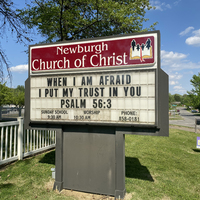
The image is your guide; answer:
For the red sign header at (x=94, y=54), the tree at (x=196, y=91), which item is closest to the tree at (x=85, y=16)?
the red sign header at (x=94, y=54)

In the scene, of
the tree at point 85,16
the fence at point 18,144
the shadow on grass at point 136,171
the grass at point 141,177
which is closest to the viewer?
the grass at point 141,177

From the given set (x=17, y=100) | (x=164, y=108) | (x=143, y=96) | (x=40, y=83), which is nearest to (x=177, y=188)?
(x=164, y=108)

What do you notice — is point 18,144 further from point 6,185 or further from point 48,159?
point 6,185

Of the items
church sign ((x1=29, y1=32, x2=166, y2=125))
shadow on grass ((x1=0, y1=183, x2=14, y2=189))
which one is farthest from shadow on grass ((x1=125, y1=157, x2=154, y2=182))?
shadow on grass ((x1=0, y1=183, x2=14, y2=189))

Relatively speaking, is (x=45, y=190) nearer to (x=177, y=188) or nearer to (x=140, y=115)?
(x=140, y=115)

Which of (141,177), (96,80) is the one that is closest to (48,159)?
(141,177)

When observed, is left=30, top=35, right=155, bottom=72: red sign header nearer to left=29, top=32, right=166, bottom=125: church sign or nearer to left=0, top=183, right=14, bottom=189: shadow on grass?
left=29, top=32, right=166, bottom=125: church sign

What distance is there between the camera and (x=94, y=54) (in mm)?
4598

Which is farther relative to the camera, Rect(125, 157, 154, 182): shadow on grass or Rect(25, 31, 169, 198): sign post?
Rect(125, 157, 154, 182): shadow on grass

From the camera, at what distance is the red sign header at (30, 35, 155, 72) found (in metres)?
4.21

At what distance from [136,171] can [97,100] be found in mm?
3586

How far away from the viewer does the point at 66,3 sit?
13141mm

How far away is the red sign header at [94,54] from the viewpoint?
421 centimetres

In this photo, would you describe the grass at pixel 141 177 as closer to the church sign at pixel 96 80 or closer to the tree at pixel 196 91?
the church sign at pixel 96 80
